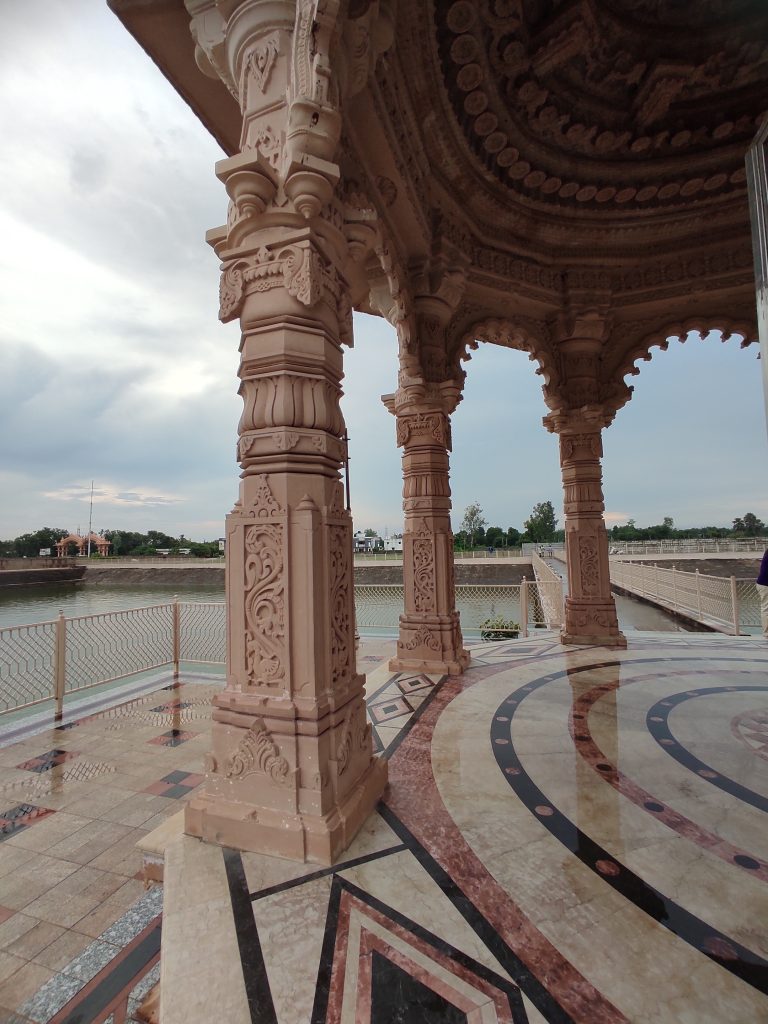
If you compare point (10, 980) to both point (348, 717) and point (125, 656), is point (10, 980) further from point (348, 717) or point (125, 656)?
point (125, 656)

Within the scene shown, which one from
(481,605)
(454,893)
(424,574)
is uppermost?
(424,574)

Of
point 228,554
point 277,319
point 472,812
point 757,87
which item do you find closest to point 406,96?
point 277,319

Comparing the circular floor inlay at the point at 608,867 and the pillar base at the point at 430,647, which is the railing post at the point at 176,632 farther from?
the circular floor inlay at the point at 608,867

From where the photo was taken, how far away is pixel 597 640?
569cm

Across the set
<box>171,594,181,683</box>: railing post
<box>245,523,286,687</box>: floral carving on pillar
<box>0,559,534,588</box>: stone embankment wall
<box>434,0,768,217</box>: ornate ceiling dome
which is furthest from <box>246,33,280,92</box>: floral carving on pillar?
<box>0,559,534,588</box>: stone embankment wall

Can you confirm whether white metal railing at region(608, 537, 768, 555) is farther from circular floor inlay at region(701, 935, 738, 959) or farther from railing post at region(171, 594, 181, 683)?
circular floor inlay at region(701, 935, 738, 959)

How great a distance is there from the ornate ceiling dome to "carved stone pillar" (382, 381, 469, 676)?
219 centimetres

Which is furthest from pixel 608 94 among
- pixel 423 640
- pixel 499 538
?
pixel 499 538

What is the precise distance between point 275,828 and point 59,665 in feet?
13.1

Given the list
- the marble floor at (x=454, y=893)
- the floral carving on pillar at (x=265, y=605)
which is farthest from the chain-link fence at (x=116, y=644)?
the floral carving on pillar at (x=265, y=605)

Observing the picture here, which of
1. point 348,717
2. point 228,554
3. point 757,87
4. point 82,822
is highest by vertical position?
point 757,87

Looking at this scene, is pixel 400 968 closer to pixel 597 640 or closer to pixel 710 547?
pixel 597 640

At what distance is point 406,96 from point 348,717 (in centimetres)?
402

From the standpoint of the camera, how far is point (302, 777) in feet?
6.14
